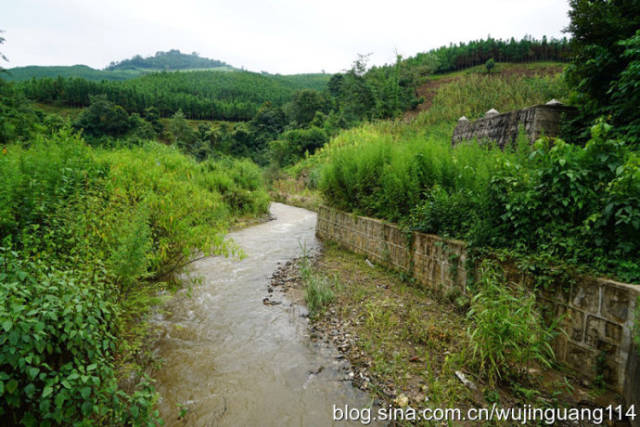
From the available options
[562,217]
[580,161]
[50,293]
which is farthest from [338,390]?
[580,161]

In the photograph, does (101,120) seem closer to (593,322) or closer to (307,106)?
(307,106)

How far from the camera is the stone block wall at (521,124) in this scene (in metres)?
6.63

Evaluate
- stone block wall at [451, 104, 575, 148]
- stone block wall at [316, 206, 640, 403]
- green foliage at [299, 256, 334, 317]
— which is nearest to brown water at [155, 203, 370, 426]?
green foliage at [299, 256, 334, 317]

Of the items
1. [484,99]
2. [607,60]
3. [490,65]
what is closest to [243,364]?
[607,60]

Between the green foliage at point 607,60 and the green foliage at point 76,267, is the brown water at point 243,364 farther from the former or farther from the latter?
the green foliage at point 607,60

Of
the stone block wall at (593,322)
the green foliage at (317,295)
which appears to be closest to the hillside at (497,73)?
the green foliage at (317,295)

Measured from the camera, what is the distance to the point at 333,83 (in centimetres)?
4894

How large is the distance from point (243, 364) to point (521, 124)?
6.68 meters

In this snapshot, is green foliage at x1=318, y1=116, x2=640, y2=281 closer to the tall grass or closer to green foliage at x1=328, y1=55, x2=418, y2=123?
the tall grass

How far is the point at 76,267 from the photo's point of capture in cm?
289

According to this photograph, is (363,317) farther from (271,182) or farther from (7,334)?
(271,182)

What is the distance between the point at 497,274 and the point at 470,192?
1.50 meters

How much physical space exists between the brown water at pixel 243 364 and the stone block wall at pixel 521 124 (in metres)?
4.80

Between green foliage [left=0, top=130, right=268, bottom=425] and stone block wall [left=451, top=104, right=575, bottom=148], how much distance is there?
582 centimetres
